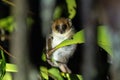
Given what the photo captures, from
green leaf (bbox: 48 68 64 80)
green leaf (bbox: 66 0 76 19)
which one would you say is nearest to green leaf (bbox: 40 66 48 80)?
green leaf (bbox: 48 68 64 80)

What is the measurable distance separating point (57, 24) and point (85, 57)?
115cm

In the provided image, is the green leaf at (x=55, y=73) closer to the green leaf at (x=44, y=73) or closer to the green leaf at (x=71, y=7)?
the green leaf at (x=44, y=73)

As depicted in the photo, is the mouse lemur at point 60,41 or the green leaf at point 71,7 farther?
the mouse lemur at point 60,41

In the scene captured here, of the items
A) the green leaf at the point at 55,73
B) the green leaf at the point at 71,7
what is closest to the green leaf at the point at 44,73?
the green leaf at the point at 55,73

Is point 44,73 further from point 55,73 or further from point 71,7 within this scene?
point 71,7

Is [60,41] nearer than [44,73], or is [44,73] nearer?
[44,73]

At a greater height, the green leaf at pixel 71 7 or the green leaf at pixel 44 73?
the green leaf at pixel 71 7

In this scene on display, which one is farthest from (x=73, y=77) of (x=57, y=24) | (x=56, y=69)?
(x=57, y=24)

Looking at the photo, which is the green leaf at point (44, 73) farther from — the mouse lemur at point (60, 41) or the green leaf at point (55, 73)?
the mouse lemur at point (60, 41)

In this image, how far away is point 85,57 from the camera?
0.27 metres

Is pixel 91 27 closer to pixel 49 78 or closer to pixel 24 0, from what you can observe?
pixel 24 0

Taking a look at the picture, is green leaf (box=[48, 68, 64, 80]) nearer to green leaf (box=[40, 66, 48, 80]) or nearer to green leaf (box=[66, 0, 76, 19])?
green leaf (box=[40, 66, 48, 80])

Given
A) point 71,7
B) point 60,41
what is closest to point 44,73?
point 71,7

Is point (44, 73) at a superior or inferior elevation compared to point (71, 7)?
inferior
